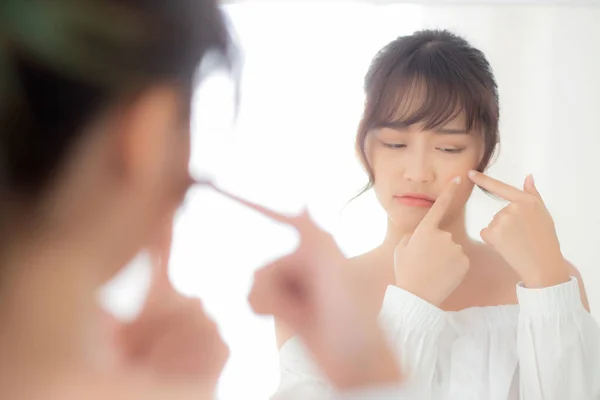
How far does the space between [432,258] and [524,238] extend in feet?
0.41

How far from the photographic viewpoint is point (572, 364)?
0.72m

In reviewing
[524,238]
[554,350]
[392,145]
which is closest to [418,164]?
[392,145]

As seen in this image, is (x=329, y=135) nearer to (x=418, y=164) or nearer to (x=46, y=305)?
(x=418, y=164)

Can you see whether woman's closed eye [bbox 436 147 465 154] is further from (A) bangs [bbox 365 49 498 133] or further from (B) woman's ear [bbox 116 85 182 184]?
(B) woman's ear [bbox 116 85 182 184]

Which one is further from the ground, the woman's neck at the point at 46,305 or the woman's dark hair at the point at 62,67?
the woman's dark hair at the point at 62,67

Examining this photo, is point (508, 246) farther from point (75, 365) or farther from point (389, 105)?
point (75, 365)

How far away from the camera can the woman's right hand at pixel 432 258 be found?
72 centimetres

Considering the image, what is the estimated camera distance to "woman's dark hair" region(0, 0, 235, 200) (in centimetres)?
39

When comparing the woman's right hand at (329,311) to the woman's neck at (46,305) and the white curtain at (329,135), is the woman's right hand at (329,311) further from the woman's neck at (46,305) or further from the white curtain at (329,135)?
the woman's neck at (46,305)

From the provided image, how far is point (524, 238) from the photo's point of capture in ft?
2.42

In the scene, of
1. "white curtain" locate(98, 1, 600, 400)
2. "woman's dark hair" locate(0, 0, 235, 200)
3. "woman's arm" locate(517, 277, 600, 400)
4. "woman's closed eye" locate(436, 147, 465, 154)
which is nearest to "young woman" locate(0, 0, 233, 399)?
"woman's dark hair" locate(0, 0, 235, 200)

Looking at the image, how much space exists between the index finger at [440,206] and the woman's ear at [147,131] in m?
0.40

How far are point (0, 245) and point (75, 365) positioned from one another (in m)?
0.11

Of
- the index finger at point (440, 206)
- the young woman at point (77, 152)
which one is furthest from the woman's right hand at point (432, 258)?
the young woman at point (77, 152)
